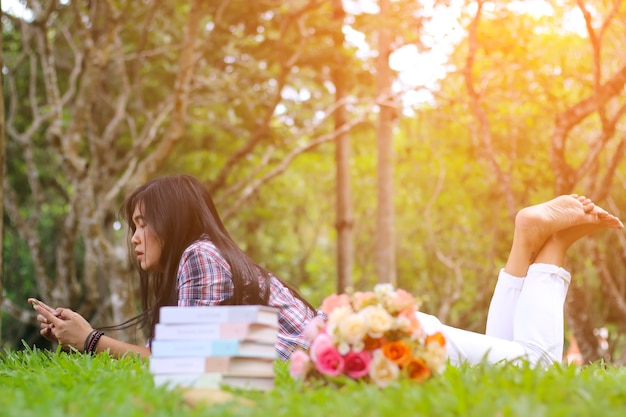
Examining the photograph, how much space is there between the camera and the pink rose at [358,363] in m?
2.69

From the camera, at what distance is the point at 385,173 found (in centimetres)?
866

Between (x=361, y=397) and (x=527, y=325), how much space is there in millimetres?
1621

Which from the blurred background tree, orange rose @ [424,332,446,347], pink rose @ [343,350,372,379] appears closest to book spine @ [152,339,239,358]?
pink rose @ [343,350,372,379]

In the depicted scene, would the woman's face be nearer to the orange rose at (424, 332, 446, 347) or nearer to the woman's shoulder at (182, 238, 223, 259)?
the woman's shoulder at (182, 238, 223, 259)

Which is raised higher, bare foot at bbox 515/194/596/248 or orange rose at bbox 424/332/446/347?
bare foot at bbox 515/194/596/248

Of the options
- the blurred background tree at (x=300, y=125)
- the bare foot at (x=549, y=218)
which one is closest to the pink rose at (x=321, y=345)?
the bare foot at (x=549, y=218)

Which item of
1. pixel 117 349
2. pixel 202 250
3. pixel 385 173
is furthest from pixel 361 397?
pixel 385 173

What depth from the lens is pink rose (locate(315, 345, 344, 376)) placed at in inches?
105

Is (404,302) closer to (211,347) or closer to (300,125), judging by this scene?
(211,347)

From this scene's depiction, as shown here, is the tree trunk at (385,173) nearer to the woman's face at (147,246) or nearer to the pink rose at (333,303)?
the woman's face at (147,246)

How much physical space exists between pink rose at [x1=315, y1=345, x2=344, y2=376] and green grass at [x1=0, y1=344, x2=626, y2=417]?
0.07m

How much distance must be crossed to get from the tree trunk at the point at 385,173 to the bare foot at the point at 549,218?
440 centimetres

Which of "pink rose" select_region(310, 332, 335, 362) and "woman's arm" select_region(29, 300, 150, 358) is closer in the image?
"pink rose" select_region(310, 332, 335, 362)

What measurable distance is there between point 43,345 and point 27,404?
29.8 ft
